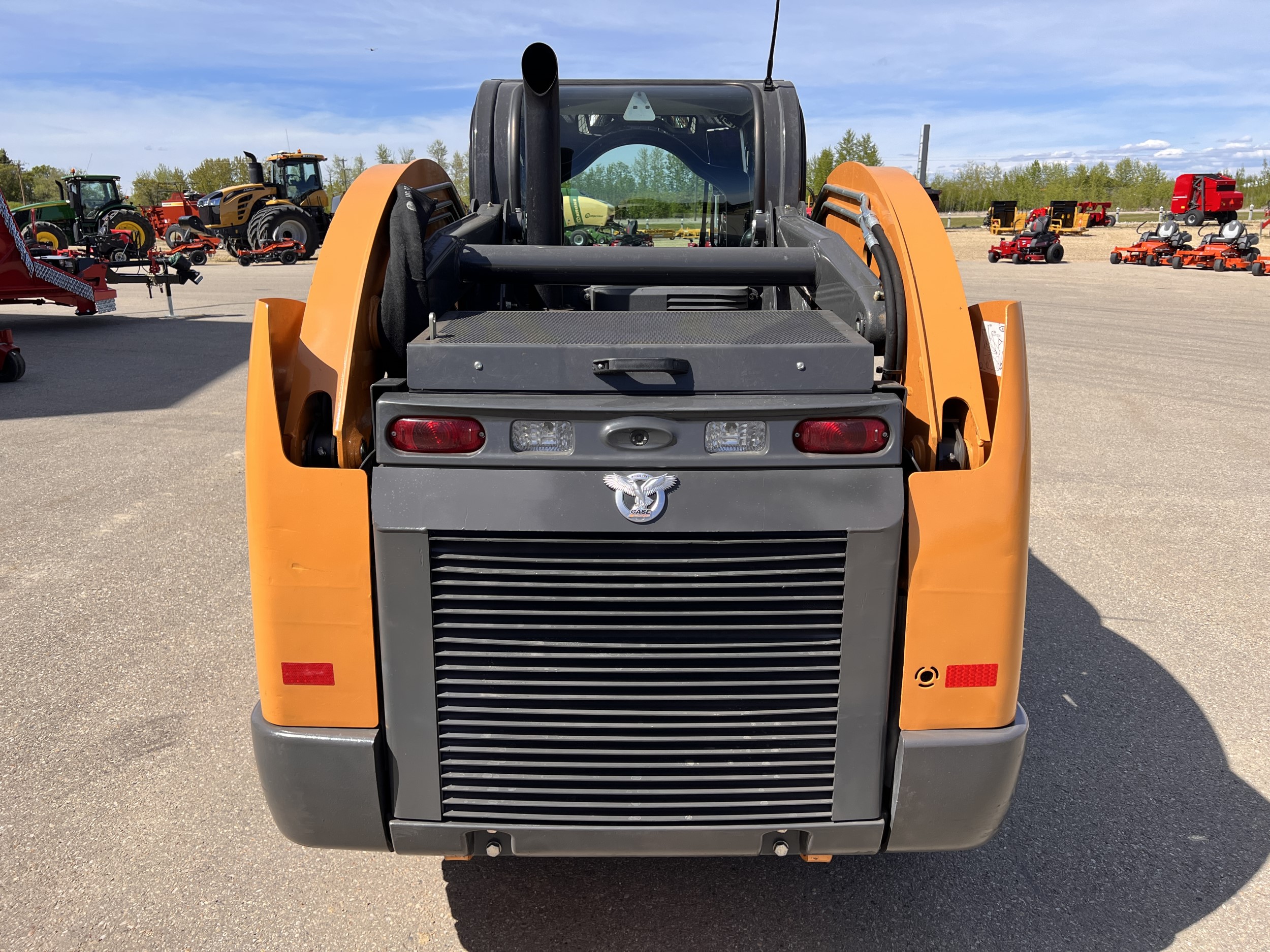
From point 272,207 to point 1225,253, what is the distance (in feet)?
94.3

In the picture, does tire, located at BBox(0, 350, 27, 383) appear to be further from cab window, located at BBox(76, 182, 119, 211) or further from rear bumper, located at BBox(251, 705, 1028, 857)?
cab window, located at BBox(76, 182, 119, 211)

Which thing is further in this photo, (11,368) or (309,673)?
(11,368)

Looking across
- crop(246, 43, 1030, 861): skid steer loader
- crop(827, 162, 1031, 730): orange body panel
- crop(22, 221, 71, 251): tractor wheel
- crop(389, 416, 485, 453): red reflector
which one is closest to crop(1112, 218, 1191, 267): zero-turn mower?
crop(22, 221, 71, 251): tractor wheel

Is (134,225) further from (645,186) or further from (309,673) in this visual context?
(309,673)

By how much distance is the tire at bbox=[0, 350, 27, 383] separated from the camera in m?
10.7

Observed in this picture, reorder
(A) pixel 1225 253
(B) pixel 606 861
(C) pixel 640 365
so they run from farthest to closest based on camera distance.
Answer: (A) pixel 1225 253, (B) pixel 606 861, (C) pixel 640 365

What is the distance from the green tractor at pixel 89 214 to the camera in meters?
25.8


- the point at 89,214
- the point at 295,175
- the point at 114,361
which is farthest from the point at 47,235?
the point at 114,361

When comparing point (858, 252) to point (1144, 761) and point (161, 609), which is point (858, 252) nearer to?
point (1144, 761)

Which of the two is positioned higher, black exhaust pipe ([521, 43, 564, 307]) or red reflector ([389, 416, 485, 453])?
black exhaust pipe ([521, 43, 564, 307])

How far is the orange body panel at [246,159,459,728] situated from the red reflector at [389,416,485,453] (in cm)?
13

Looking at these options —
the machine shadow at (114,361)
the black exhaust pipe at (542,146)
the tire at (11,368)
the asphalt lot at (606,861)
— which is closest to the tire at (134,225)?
the machine shadow at (114,361)

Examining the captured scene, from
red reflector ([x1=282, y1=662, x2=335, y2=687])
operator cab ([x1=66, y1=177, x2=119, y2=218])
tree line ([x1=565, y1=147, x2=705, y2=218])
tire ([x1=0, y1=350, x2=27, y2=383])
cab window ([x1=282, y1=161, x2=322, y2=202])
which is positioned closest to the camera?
red reflector ([x1=282, y1=662, x2=335, y2=687])

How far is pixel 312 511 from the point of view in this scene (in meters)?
2.14
